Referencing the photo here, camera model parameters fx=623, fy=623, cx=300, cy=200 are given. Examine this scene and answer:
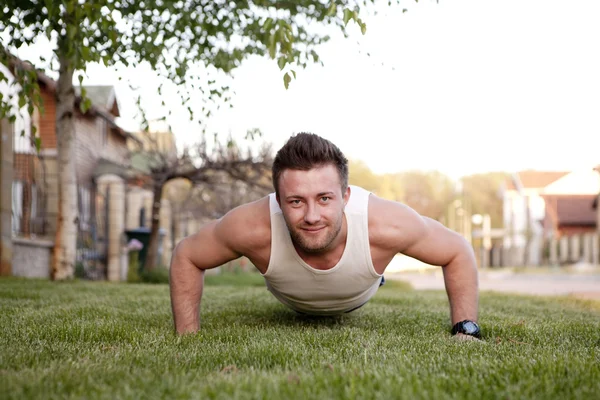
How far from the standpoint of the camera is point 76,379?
102 inches

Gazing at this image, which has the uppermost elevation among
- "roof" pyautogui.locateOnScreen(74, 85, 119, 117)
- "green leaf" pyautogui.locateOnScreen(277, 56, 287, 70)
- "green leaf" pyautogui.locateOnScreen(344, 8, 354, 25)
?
"roof" pyautogui.locateOnScreen(74, 85, 119, 117)

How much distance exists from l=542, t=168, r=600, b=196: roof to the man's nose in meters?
44.6

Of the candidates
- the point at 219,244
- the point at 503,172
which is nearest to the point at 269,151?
the point at 219,244

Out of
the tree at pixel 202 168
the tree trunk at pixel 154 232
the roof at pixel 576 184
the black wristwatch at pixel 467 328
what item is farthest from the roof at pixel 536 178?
the black wristwatch at pixel 467 328

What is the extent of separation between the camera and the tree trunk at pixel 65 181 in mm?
10211

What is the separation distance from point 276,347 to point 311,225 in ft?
2.55

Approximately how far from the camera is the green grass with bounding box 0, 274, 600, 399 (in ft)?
7.97

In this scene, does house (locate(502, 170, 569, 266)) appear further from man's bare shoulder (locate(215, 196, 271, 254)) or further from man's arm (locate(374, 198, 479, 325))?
man's bare shoulder (locate(215, 196, 271, 254))

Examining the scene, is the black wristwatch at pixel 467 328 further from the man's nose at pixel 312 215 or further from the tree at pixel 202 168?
the tree at pixel 202 168

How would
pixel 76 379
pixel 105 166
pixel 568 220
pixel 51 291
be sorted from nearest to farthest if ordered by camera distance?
pixel 76 379 → pixel 51 291 → pixel 105 166 → pixel 568 220

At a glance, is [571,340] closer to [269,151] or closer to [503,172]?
[269,151]

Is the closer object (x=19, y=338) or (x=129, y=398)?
(x=129, y=398)

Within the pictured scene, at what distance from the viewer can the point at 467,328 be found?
14.0 feet

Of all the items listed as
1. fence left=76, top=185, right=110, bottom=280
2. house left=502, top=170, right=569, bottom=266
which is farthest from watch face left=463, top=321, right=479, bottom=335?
house left=502, top=170, right=569, bottom=266
